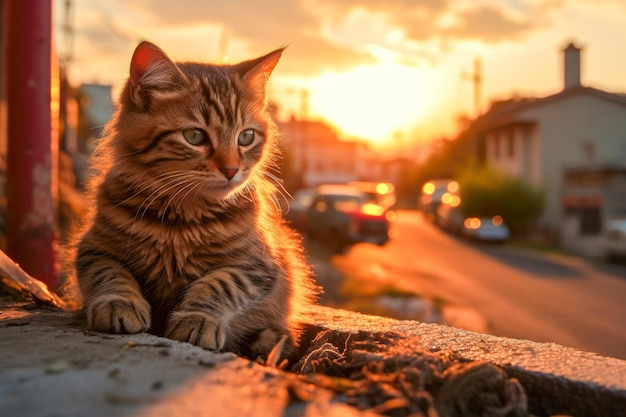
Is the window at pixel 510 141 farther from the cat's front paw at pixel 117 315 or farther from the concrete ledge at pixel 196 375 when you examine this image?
the cat's front paw at pixel 117 315

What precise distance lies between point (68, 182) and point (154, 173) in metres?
12.9

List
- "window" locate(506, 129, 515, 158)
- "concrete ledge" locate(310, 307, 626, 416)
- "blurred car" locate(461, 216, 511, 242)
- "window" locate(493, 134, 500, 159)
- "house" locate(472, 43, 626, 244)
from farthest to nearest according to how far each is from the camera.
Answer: "window" locate(493, 134, 500, 159)
"window" locate(506, 129, 515, 158)
"blurred car" locate(461, 216, 511, 242)
"house" locate(472, 43, 626, 244)
"concrete ledge" locate(310, 307, 626, 416)

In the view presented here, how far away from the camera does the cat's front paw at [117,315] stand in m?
2.48

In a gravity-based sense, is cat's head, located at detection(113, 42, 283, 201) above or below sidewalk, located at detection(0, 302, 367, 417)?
above

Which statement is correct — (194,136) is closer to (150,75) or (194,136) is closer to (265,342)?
(150,75)

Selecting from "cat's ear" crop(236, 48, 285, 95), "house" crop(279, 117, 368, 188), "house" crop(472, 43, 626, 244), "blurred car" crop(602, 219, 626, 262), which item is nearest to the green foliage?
"house" crop(472, 43, 626, 244)

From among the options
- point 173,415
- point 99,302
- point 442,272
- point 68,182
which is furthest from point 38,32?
point 442,272

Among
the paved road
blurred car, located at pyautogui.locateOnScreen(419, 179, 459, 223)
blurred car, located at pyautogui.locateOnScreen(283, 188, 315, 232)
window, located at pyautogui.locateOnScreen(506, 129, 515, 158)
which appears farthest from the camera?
blurred car, located at pyautogui.locateOnScreen(419, 179, 459, 223)

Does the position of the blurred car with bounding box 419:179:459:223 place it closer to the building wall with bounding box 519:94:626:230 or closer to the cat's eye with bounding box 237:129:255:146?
the building wall with bounding box 519:94:626:230

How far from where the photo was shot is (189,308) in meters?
2.63

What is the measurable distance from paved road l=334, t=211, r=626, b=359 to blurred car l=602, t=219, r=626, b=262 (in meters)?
0.81

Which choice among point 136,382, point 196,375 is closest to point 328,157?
point 196,375

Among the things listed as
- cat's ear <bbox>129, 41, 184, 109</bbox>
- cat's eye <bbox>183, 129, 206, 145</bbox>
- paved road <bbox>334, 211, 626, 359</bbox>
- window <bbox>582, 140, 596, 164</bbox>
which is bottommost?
paved road <bbox>334, 211, 626, 359</bbox>

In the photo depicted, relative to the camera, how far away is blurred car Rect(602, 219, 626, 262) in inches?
886
